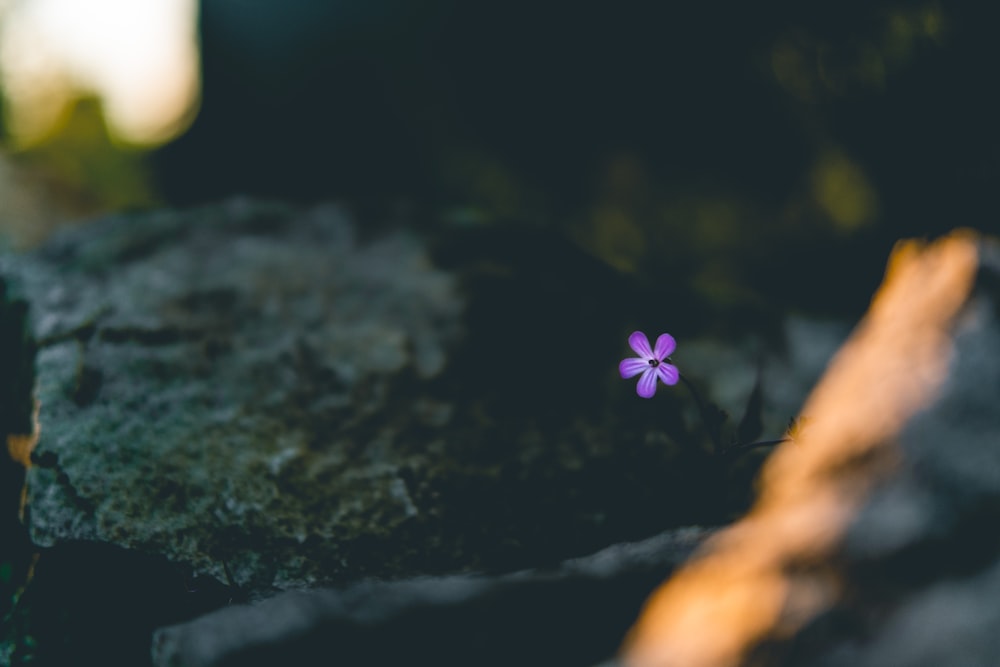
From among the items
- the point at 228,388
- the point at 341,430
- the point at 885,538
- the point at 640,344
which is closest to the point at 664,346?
the point at 640,344

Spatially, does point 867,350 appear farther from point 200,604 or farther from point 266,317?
point 266,317

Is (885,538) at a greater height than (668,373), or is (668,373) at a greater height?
(668,373)

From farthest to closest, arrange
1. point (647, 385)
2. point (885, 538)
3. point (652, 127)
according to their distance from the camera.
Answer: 1. point (652, 127)
2. point (647, 385)
3. point (885, 538)

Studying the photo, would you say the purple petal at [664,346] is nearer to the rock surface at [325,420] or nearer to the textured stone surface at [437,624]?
the rock surface at [325,420]

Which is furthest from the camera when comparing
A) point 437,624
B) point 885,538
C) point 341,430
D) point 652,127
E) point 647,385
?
point 652,127

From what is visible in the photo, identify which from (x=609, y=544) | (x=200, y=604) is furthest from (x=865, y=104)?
(x=200, y=604)

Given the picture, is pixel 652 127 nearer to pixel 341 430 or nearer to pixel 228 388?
pixel 341 430

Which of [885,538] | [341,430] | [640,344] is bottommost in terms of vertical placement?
[885,538]
